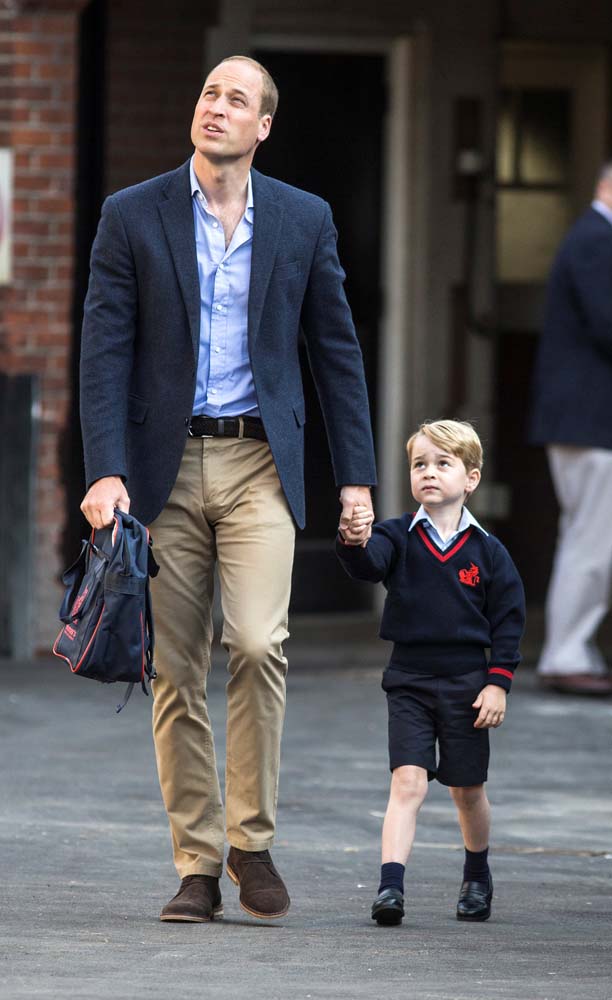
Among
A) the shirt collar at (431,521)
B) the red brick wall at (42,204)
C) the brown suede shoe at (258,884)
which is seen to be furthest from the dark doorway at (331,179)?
the brown suede shoe at (258,884)

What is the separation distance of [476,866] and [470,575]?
0.76 metres

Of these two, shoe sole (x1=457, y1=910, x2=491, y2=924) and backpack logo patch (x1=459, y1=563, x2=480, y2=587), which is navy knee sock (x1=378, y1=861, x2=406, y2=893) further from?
backpack logo patch (x1=459, y1=563, x2=480, y2=587)

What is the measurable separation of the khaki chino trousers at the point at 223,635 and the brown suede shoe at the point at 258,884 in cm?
3

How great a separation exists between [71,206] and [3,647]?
2.08 meters

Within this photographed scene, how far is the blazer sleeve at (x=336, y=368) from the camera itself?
5379mm

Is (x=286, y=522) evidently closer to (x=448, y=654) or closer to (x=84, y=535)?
(x=448, y=654)

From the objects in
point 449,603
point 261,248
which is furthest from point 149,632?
point 261,248

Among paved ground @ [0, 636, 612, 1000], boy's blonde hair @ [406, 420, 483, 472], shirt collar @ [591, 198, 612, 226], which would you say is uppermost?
shirt collar @ [591, 198, 612, 226]

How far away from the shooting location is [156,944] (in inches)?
193

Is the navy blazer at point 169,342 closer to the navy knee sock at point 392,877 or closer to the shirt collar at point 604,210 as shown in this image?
the navy knee sock at point 392,877

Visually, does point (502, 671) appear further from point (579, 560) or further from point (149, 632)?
point (579, 560)

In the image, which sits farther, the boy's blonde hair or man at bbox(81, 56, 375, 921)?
the boy's blonde hair

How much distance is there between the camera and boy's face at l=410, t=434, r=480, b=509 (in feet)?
17.6

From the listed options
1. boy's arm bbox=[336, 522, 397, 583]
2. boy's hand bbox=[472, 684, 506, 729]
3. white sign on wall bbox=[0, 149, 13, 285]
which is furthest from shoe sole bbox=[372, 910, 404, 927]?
white sign on wall bbox=[0, 149, 13, 285]
